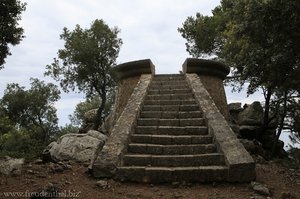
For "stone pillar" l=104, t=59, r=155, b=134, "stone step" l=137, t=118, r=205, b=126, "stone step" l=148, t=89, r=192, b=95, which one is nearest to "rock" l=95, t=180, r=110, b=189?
"stone step" l=137, t=118, r=205, b=126

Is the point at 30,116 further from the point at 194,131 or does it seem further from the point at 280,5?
the point at 280,5

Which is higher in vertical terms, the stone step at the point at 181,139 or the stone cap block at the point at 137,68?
the stone cap block at the point at 137,68

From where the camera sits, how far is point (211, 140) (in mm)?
6883

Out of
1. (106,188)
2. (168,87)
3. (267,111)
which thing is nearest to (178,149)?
(106,188)

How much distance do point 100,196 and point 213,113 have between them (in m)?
3.71

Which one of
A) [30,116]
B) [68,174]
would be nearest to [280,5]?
[68,174]

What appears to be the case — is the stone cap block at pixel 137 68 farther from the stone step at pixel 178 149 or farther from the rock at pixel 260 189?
the rock at pixel 260 189

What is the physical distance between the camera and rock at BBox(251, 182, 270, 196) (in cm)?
529

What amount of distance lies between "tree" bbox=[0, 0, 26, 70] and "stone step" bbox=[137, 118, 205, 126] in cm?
336

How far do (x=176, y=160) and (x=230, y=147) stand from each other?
3.56 ft

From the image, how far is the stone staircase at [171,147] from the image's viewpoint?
577 centimetres

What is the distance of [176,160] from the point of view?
620 cm

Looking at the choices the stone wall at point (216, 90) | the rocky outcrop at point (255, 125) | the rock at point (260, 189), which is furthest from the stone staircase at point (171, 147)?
the rocky outcrop at point (255, 125)

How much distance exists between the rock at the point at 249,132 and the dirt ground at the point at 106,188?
875 cm
